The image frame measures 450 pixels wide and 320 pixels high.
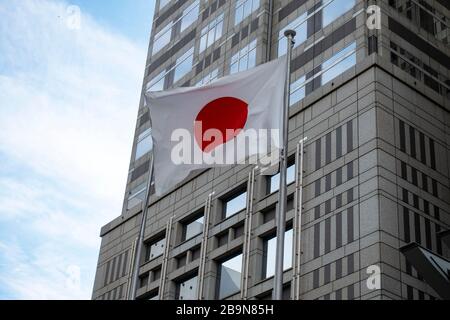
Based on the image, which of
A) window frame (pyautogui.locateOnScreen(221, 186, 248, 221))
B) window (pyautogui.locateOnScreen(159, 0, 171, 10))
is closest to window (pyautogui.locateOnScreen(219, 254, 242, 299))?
window frame (pyautogui.locateOnScreen(221, 186, 248, 221))

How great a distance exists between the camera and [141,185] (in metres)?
65.2

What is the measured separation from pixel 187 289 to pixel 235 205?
6.27 m

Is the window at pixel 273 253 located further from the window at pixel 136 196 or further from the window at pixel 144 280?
the window at pixel 136 196

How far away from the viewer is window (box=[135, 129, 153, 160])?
67125 millimetres

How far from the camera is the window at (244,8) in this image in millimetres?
62691

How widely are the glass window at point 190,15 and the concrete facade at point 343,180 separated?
8247mm

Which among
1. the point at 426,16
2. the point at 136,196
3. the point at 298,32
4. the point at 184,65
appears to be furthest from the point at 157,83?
the point at 426,16

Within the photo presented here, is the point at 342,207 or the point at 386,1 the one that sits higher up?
the point at 386,1

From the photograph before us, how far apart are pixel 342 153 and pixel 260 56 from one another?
555 inches

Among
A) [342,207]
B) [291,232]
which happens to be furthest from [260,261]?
[342,207]

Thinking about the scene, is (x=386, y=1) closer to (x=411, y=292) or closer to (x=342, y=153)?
(x=342, y=153)

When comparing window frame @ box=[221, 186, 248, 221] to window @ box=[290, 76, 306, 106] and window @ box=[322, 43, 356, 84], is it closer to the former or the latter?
window @ box=[290, 76, 306, 106]

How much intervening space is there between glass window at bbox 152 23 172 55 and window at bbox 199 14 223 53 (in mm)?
6677
